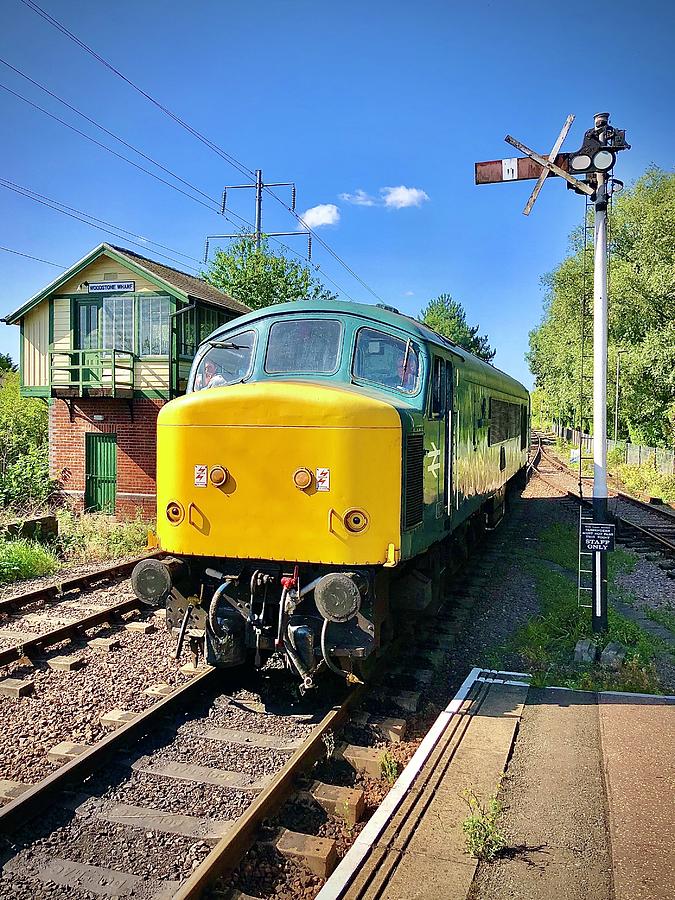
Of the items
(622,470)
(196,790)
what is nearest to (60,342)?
(196,790)

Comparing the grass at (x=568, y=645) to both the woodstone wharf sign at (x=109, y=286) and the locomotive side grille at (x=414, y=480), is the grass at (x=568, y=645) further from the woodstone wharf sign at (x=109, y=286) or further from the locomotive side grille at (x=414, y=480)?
the woodstone wharf sign at (x=109, y=286)

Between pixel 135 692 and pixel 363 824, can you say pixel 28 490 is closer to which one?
pixel 135 692

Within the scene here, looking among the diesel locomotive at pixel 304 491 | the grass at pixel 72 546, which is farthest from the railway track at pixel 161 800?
the grass at pixel 72 546

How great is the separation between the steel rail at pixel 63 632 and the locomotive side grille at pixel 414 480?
14.2 ft

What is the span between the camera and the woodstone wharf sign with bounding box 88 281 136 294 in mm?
18234

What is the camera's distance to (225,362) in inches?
303

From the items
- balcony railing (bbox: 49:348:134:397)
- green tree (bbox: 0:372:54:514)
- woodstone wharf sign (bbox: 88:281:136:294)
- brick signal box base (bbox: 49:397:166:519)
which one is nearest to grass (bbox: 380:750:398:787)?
brick signal box base (bbox: 49:397:166:519)

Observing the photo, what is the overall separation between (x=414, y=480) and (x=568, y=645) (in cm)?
293

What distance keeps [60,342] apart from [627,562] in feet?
46.3

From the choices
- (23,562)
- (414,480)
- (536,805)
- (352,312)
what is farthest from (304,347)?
(23,562)

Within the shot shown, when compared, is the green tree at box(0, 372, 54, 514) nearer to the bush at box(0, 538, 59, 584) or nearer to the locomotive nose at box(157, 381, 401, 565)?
the bush at box(0, 538, 59, 584)

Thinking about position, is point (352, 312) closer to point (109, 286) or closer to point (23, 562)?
point (23, 562)

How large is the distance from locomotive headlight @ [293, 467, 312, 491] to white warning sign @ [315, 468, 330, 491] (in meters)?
0.07

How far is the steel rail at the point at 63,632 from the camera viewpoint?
770 cm
